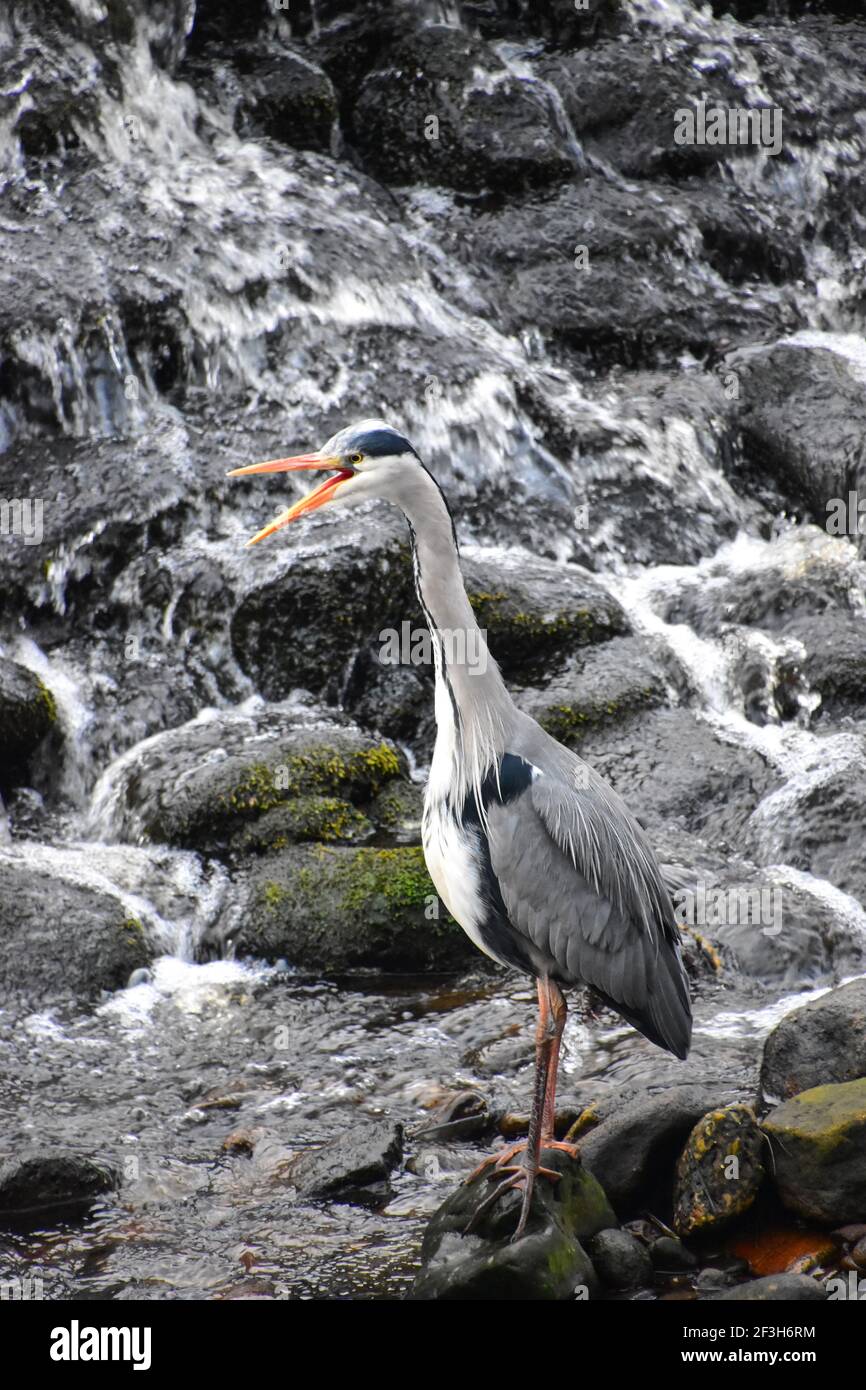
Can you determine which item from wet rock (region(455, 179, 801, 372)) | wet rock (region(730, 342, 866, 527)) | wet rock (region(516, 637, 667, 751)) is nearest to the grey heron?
wet rock (region(516, 637, 667, 751))

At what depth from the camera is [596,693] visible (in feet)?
29.8

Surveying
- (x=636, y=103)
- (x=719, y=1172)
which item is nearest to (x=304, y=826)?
(x=719, y=1172)

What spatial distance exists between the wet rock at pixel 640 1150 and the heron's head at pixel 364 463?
7.15ft

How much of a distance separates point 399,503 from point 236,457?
5651 mm

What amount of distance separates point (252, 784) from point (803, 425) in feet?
18.9

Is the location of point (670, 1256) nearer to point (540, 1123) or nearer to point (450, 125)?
point (540, 1123)

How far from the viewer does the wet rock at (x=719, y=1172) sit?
15.0ft

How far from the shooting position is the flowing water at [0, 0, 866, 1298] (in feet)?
17.9

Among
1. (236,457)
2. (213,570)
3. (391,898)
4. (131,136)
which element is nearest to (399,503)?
(391,898)

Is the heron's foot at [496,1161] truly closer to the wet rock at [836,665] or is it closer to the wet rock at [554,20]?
the wet rock at [836,665]

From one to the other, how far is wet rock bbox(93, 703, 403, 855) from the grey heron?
315 centimetres

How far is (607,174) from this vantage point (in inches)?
546

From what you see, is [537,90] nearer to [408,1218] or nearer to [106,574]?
[106,574]

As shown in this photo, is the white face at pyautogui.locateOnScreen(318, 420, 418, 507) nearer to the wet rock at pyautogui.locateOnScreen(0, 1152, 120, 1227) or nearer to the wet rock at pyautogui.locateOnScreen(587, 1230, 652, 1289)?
the wet rock at pyautogui.locateOnScreen(587, 1230, 652, 1289)
